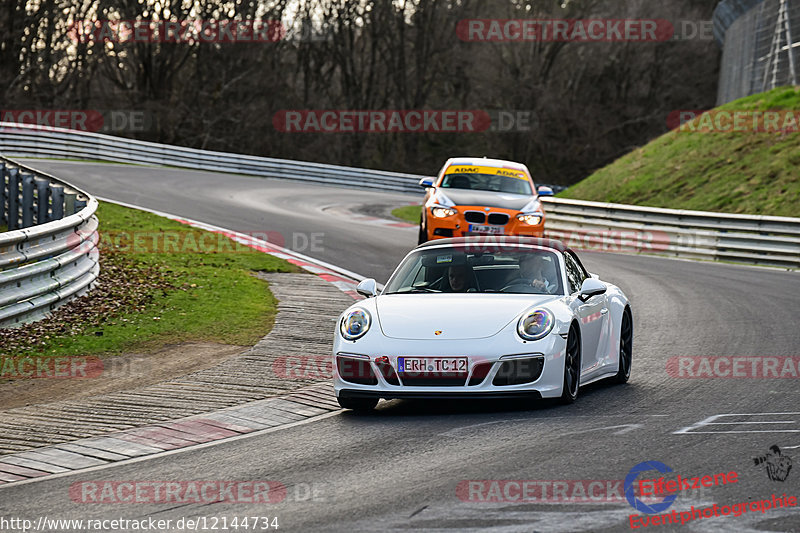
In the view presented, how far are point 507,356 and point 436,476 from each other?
1950 mm

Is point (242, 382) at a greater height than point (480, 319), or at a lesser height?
lesser

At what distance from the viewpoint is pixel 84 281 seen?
518 inches

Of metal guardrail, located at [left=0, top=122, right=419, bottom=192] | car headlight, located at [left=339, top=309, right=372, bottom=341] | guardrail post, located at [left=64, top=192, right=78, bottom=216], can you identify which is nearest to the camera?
car headlight, located at [left=339, top=309, right=372, bottom=341]

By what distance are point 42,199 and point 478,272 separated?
10341 millimetres

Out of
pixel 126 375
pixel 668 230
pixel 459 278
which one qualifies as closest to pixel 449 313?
pixel 459 278

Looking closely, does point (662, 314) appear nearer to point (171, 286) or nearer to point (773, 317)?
point (773, 317)

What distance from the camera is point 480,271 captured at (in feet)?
30.7

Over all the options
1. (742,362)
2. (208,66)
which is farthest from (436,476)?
(208,66)

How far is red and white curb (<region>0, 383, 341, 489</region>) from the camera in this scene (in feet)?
22.7

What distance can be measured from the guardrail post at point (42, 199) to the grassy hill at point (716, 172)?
16330 mm

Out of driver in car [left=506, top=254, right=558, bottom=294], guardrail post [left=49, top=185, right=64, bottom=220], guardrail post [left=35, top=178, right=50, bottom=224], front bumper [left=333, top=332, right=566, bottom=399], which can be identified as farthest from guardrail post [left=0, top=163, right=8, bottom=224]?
front bumper [left=333, top=332, right=566, bottom=399]

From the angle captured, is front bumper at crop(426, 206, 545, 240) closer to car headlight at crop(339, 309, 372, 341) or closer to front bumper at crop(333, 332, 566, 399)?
car headlight at crop(339, 309, 372, 341)

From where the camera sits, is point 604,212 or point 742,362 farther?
point 604,212

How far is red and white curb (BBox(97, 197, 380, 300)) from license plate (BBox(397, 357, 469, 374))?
6551 mm
